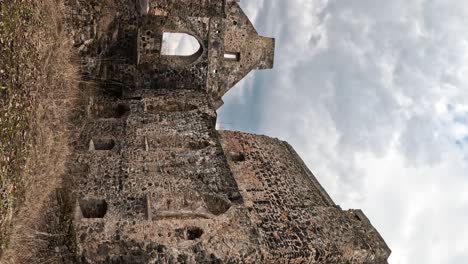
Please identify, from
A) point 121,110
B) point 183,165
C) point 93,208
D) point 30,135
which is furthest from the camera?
point 121,110

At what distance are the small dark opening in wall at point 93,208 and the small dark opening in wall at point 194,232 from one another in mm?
1984

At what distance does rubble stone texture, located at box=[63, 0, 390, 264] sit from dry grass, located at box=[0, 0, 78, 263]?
1.97ft

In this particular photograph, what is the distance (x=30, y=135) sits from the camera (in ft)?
30.3

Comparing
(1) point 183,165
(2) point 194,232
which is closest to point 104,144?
(1) point 183,165

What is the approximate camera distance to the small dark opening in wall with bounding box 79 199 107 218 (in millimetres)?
10234

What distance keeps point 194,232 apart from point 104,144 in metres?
4.32

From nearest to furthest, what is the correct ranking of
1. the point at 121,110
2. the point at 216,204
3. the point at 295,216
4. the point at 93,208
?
the point at 93,208
the point at 295,216
the point at 216,204
the point at 121,110

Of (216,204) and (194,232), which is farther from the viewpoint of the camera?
(216,204)

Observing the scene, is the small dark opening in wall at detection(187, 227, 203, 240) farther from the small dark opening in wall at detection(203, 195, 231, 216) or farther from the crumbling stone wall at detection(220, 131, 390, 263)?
the crumbling stone wall at detection(220, 131, 390, 263)

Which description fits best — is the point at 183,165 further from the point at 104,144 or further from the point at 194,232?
the point at 194,232

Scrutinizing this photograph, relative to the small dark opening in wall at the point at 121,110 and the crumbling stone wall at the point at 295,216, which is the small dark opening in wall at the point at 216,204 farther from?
the small dark opening in wall at the point at 121,110

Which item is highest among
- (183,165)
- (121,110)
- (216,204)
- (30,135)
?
(30,135)

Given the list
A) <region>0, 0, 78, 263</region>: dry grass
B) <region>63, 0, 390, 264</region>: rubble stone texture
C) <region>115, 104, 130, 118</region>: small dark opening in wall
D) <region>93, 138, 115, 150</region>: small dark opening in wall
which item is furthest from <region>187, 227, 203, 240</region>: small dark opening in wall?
<region>115, 104, 130, 118</region>: small dark opening in wall

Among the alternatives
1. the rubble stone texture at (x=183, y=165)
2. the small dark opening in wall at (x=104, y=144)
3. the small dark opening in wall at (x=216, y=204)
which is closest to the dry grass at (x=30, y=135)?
the rubble stone texture at (x=183, y=165)
